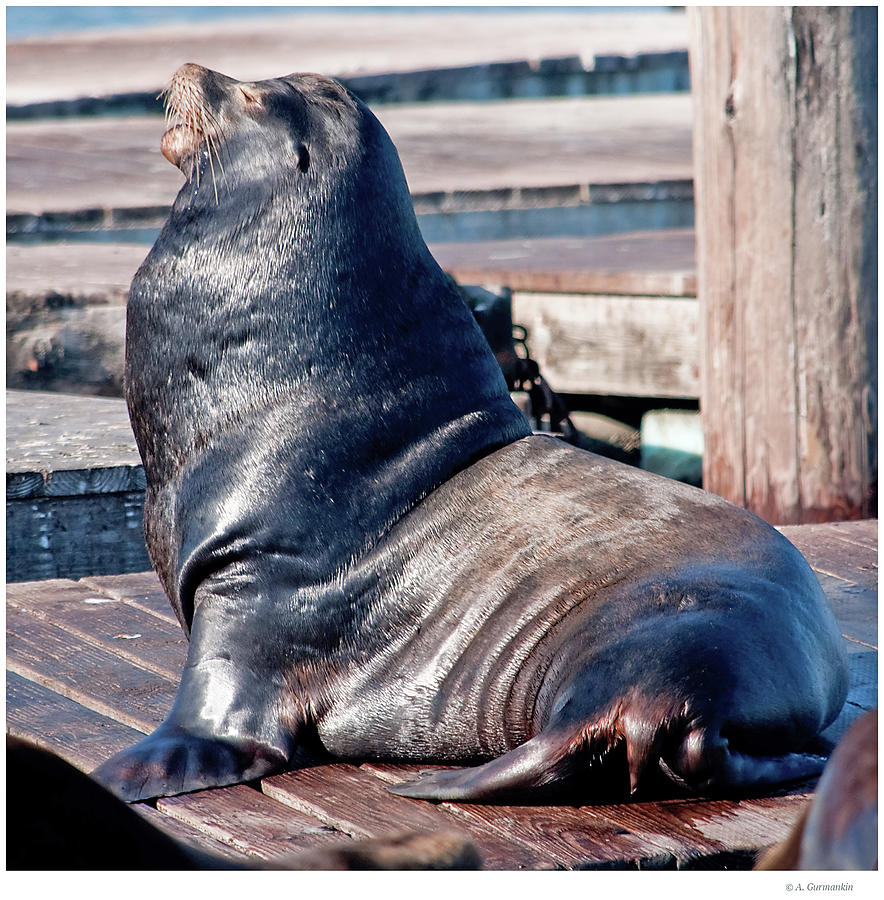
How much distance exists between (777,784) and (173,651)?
1611 millimetres

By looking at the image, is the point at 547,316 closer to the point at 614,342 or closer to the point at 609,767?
the point at 614,342

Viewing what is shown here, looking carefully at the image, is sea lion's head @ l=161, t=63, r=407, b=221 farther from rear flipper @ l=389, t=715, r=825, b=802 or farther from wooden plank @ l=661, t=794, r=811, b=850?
wooden plank @ l=661, t=794, r=811, b=850

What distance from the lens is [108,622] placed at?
13.2 ft

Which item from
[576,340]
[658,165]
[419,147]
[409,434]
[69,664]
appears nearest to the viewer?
[409,434]

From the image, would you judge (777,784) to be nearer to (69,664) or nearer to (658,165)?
(69,664)

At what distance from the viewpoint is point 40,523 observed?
456 cm

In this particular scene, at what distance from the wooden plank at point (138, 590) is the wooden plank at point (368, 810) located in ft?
3.78

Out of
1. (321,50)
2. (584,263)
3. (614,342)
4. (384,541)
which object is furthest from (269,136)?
(321,50)

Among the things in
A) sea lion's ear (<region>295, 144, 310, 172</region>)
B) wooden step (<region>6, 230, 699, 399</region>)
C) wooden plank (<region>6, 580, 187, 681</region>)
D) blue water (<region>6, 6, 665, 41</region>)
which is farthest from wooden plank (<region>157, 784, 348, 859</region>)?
blue water (<region>6, 6, 665, 41</region>)

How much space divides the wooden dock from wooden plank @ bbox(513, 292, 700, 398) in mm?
2671

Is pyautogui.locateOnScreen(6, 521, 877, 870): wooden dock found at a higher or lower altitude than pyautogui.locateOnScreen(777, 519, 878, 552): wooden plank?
higher

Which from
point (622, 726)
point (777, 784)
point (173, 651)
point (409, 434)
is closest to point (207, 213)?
point (409, 434)

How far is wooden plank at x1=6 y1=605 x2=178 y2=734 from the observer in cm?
335

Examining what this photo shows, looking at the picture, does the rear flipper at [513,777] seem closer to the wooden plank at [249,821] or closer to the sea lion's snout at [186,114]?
the wooden plank at [249,821]
